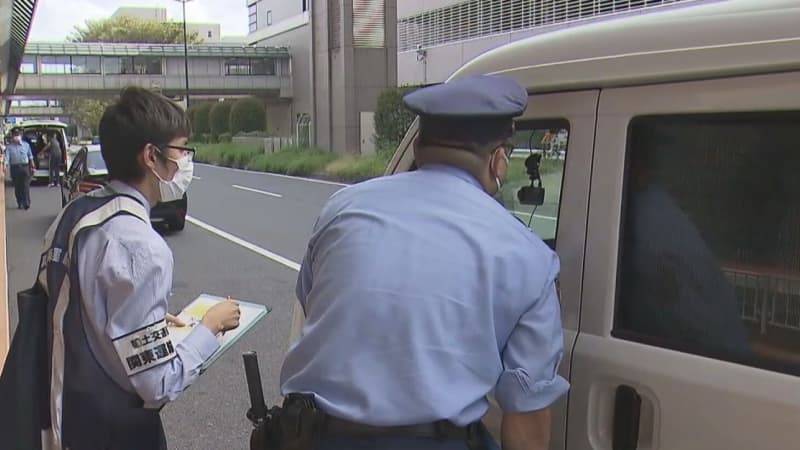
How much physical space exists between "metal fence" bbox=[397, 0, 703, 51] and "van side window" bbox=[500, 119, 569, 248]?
2186 cm

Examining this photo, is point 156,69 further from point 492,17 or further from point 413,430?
point 413,430

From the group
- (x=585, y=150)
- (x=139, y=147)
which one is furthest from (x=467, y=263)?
(x=139, y=147)

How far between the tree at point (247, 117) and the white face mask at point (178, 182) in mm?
53429

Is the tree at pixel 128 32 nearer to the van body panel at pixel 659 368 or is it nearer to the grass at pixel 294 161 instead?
the grass at pixel 294 161

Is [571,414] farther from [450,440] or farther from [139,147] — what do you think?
[139,147]

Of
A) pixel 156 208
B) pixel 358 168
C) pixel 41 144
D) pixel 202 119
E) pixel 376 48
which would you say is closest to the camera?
pixel 156 208

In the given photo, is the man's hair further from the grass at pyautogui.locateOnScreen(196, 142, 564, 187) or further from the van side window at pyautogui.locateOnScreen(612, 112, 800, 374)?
the grass at pyautogui.locateOnScreen(196, 142, 564, 187)

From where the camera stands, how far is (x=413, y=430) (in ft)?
5.48

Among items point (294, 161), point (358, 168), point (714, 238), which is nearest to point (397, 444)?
point (714, 238)

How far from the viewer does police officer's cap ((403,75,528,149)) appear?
1.75m

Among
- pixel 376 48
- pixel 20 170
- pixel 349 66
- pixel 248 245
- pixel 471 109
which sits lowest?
pixel 248 245

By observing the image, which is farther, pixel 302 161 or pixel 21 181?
pixel 302 161

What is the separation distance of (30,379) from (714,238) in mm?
1897

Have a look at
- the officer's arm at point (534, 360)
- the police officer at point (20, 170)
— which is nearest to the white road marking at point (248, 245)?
the police officer at point (20, 170)
